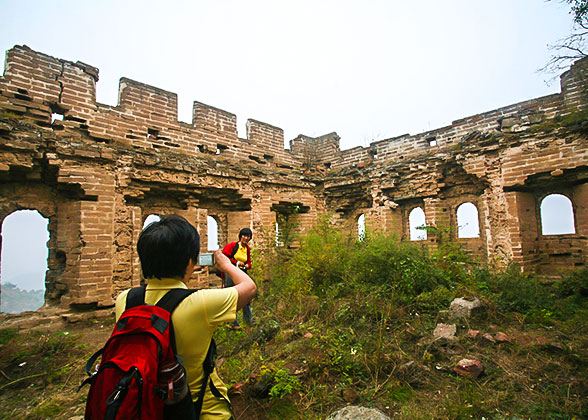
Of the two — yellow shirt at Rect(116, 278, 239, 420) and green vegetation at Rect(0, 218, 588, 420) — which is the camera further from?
green vegetation at Rect(0, 218, 588, 420)

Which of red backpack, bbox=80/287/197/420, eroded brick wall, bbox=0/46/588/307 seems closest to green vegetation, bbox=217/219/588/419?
red backpack, bbox=80/287/197/420

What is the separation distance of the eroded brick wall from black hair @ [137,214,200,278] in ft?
20.1

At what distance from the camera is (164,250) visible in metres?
1.50

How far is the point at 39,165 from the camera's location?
6289 millimetres

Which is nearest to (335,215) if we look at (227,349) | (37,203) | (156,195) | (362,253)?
(362,253)

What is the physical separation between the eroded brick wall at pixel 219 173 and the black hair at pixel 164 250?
20.1 feet

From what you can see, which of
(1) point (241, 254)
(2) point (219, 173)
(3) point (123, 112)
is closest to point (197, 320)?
(1) point (241, 254)

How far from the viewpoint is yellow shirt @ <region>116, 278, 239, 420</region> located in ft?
4.65

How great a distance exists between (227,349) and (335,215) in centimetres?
829

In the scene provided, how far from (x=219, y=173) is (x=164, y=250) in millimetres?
7650

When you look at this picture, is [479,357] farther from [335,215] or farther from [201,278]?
[335,215]

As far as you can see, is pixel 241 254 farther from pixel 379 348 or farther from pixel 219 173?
pixel 219 173

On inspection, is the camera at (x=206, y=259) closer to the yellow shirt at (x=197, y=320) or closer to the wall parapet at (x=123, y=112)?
the yellow shirt at (x=197, y=320)

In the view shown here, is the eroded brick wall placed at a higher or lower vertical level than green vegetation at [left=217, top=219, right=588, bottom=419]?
higher
